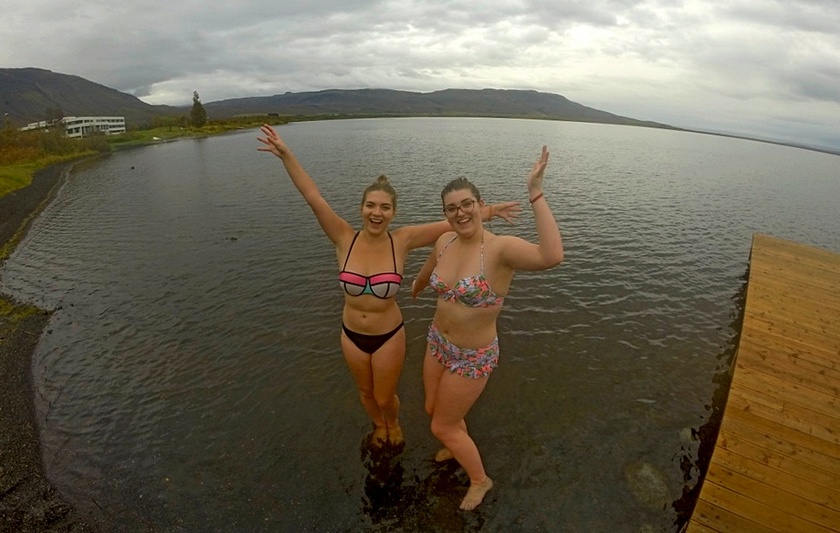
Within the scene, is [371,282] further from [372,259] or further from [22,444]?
[22,444]

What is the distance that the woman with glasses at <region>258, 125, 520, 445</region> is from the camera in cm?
466

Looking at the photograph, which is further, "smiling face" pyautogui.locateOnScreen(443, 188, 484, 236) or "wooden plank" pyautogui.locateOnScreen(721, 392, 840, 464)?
"wooden plank" pyautogui.locateOnScreen(721, 392, 840, 464)

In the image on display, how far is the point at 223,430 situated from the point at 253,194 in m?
23.7

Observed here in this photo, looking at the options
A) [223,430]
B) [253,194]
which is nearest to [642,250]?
[223,430]

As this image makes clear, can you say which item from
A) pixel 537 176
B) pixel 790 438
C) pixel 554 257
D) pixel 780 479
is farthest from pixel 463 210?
pixel 790 438

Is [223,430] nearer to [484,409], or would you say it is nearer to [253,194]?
[484,409]

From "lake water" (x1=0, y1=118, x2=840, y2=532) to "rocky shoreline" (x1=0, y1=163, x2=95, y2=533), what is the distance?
21 cm

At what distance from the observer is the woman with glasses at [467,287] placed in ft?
12.3

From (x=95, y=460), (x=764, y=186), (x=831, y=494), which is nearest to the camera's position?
(x=831, y=494)

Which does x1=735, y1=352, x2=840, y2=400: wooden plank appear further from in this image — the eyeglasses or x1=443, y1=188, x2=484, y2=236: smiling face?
the eyeglasses

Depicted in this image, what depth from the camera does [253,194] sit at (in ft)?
94.0

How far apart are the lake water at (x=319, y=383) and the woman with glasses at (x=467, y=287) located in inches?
91.4

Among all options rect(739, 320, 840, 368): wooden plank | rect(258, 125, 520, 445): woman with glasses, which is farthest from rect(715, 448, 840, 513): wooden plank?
rect(258, 125, 520, 445): woman with glasses

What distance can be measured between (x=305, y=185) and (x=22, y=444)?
7370 millimetres
